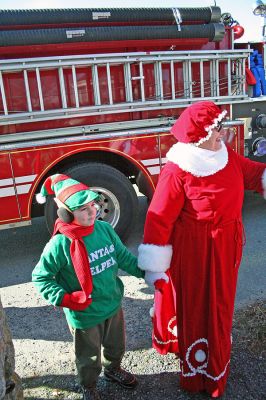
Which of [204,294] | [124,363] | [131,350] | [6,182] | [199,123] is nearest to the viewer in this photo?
[199,123]

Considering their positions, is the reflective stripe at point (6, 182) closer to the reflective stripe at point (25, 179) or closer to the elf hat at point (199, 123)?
the reflective stripe at point (25, 179)

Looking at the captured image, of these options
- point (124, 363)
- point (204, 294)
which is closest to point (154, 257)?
point (204, 294)

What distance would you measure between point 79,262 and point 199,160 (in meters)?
0.75

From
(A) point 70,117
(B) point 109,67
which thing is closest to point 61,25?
(B) point 109,67

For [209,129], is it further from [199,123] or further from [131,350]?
[131,350]

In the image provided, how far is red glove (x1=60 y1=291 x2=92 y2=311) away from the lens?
1844mm

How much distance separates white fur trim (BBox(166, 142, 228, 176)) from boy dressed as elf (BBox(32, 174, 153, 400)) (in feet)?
1.54

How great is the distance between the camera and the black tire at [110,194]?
4142 mm

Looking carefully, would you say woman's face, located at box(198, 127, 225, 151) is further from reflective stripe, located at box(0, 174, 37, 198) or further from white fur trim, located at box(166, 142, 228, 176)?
reflective stripe, located at box(0, 174, 37, 198)

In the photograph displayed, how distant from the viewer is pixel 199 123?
1.98m

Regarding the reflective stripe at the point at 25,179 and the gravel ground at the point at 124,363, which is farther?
the reflective stripe at the point at 25,179

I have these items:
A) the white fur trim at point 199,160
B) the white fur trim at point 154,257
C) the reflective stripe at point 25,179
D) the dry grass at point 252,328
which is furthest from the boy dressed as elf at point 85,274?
the reflective stripe at point 25,179

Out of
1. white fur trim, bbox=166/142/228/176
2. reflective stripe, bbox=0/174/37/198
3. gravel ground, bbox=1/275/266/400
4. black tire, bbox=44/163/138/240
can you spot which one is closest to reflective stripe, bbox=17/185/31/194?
reflective stripe, bbox=0/174/37/198

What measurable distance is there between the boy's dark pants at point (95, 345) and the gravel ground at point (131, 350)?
0.86 feet
